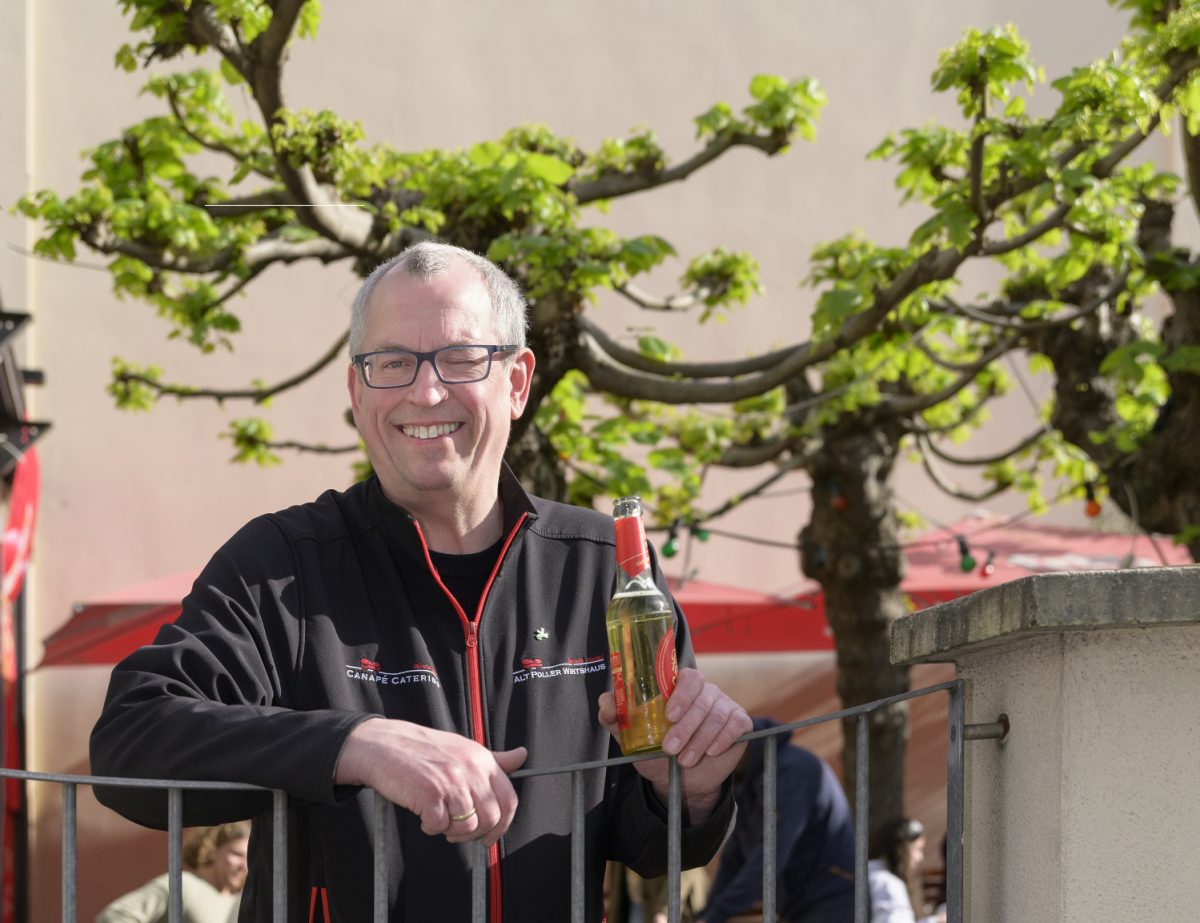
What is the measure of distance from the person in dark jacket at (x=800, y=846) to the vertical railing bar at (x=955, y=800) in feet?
7.70

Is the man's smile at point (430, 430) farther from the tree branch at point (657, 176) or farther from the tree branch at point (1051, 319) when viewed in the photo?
the tree branch at point (1051, 319)

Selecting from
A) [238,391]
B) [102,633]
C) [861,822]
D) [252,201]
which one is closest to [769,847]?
[861,822]

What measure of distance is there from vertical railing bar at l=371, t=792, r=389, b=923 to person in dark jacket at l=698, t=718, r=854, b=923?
2.68m

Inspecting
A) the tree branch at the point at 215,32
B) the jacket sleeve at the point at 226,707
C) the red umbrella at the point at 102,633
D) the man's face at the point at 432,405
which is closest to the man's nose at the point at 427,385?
the man's face at the point at 432,405

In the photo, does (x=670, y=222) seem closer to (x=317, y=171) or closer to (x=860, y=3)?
(x=860, y=3)

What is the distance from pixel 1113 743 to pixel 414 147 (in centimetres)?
1147

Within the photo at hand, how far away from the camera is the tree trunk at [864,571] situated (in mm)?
8625

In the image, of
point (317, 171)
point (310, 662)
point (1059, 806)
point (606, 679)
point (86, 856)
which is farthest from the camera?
point (86, 856)

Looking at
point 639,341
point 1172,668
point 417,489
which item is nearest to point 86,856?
point 639,341

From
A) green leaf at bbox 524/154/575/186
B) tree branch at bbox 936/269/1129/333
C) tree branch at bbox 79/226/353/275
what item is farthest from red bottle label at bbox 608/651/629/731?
tree branch at bbox 936/269/1129/333

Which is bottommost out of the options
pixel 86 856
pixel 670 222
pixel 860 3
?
pixel 86 856

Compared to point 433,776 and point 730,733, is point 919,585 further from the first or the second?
point 433,776

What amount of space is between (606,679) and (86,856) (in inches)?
376

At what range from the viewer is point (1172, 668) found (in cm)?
182
